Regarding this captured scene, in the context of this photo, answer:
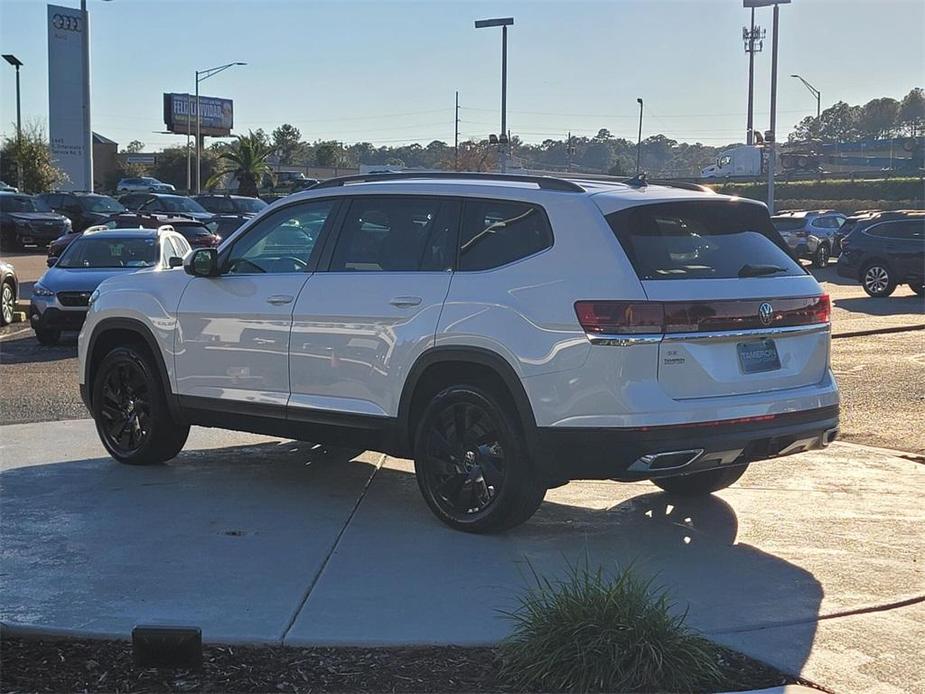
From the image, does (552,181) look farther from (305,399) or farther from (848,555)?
(848,555)

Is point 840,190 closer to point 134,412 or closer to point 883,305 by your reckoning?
point 883,305

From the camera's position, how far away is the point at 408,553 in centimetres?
597

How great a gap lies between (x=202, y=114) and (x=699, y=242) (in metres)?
102

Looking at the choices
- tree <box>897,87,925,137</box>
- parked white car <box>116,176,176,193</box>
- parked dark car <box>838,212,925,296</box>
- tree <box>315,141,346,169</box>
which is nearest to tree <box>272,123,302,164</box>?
tree <box>315,141,346,169</box>

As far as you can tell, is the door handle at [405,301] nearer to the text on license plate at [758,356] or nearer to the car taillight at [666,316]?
the car taillight at [666,316]

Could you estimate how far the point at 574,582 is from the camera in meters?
4.47

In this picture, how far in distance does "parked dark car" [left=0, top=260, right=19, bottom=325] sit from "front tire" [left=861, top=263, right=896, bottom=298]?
1667 cm

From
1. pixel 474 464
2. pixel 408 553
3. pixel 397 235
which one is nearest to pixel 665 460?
pixel 474 464

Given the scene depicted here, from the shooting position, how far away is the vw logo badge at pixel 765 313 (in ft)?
19.3

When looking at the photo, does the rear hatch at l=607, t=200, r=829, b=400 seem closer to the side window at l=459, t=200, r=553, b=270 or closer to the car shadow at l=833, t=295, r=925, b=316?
the side window at l=459, t=200, r=553, b=270

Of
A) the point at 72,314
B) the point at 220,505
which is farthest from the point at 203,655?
the point at 72,314

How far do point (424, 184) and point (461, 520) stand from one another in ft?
6.59

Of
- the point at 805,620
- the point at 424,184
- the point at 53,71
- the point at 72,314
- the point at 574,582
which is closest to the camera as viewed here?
the point at 574,582

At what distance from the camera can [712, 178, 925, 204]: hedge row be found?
64.0 metres
